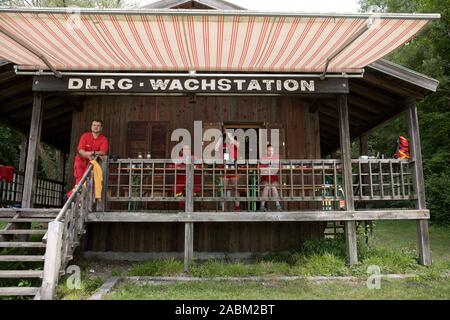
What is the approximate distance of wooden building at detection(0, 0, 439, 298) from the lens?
543 cm

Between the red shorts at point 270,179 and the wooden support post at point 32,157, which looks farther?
the red shorts at point 270,179

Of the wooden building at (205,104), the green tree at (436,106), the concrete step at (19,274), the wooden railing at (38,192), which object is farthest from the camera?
the green tree at (436,106)

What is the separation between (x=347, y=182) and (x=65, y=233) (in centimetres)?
554

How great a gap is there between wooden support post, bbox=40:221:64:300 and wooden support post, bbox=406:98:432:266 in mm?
7209

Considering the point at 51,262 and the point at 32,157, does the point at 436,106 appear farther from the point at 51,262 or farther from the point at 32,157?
the point at 51,262

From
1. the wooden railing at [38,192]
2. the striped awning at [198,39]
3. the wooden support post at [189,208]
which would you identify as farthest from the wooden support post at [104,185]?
the wooden railing at [38,192]

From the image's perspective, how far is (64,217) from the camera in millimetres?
5734

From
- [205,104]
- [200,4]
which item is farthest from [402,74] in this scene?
[205,104]

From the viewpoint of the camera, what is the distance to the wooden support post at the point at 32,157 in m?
7.27

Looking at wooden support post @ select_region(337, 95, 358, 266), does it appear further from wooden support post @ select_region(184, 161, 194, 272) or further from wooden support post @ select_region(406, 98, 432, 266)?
wooden support post @ select_region(184, 161, 194, 272)

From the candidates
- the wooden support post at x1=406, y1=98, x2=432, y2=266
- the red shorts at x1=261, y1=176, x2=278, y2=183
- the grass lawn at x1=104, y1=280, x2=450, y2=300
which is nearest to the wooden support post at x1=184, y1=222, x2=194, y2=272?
the grass lawn at x1=104, y1=280, x2=450, y2=300

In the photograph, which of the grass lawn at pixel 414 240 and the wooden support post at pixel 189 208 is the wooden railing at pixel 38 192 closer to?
the wooden support post at pixel 189 208

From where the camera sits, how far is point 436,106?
17703mm

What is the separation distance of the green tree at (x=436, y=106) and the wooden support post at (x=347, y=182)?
37.0 ft
